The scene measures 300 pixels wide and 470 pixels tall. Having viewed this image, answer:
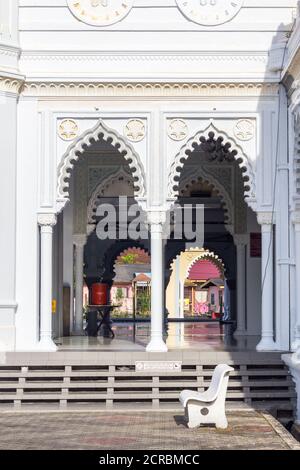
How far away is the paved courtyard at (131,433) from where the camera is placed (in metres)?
8.06

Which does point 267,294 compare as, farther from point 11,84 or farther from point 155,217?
point 11,84

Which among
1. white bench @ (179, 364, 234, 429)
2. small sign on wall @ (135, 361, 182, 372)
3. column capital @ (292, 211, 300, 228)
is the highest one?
column capital @ (292, 211, 300, 228)

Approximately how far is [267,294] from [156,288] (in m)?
1.34

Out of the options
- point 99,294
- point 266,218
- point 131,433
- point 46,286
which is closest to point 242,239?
point 99,294

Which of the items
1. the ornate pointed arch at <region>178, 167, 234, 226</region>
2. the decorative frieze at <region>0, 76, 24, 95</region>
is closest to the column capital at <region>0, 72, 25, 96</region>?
the decorative frieze at <region>0, 76, 24, 95</region>

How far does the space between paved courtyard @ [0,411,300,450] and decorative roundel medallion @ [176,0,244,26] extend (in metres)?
4.93

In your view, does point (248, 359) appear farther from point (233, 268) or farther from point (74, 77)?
point (233, 268)

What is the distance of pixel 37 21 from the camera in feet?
40.4

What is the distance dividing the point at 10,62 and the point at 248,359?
449 centimetres

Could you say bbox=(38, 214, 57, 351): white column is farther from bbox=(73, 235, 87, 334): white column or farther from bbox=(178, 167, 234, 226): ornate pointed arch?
bbox=(73, 235, 87, 334): white column

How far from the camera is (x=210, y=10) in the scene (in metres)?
12.4

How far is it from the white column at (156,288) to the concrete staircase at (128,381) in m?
0.36

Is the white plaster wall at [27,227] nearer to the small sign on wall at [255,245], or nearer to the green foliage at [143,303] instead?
the small sign on wall at [255,245]

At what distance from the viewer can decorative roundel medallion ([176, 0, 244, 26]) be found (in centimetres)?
1232
